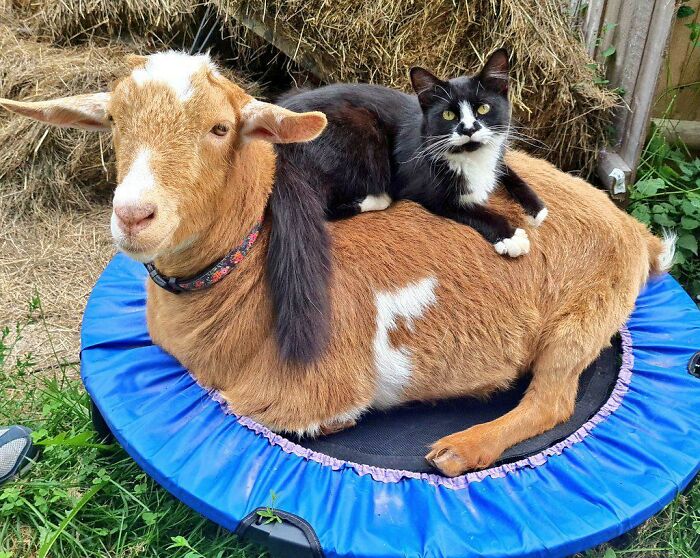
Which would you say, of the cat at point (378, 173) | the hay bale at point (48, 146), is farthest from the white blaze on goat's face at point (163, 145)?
the hay bale at point (48, 146)

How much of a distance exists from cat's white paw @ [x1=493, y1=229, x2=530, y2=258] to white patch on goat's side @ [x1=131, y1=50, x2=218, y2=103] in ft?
4.02

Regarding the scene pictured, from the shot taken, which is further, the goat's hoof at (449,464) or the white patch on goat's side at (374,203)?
the white patch on goat's side at (374,203)

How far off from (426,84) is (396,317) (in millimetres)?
870

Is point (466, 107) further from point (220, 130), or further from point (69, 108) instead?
point (69, 108)

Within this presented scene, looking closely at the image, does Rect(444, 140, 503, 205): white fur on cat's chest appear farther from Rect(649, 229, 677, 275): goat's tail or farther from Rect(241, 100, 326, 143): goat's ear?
Rect(649, 229, 677, 275): goat's tail

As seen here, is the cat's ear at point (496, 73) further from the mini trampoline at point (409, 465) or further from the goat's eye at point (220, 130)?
the mini trampoline at point (409, 465)

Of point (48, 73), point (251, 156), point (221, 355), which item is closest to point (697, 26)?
point (251, 156)

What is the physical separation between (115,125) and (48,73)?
9.29 ft

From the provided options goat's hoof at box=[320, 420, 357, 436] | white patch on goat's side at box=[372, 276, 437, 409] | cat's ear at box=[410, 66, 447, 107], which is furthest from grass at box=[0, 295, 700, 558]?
cat's ear at box=[410, 66, 447, 107]

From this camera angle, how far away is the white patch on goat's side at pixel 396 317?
89.1 inches

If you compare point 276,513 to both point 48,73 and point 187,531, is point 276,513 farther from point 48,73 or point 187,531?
point 48,73

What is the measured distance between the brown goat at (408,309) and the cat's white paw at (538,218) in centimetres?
3

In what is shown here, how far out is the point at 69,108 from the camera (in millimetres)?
1918

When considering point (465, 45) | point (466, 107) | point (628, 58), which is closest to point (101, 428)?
point (466, 107)
